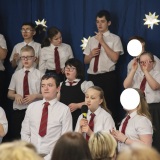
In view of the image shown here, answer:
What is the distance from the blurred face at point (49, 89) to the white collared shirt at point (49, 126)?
Result: 57 mm

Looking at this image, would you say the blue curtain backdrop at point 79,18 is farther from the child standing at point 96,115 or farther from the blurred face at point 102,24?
the child standing at point 96,115

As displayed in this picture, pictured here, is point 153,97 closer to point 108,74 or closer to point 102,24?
point 108,74

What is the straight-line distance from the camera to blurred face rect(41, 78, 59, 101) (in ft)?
15.4

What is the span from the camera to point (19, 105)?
20.0ft

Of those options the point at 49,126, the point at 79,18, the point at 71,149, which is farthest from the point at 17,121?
the point at 71,149

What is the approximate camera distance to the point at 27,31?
6570 millimetres

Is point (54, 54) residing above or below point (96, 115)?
above

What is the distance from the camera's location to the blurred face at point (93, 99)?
15.8 ft

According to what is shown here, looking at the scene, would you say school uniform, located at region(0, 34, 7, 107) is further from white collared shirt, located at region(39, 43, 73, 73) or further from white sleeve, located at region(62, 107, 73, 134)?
white sleeve, located at region(62, 107, 73, 134)

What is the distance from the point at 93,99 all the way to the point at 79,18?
7.23ft

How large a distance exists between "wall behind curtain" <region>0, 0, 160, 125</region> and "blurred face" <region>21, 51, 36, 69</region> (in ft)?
3.18

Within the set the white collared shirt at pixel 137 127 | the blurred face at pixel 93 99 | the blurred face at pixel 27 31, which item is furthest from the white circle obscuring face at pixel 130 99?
the blurred face at pixel 27 31

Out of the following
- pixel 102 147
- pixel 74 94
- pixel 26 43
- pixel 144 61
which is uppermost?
pixel 26 43

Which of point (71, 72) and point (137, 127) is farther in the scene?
point (71, 72)
